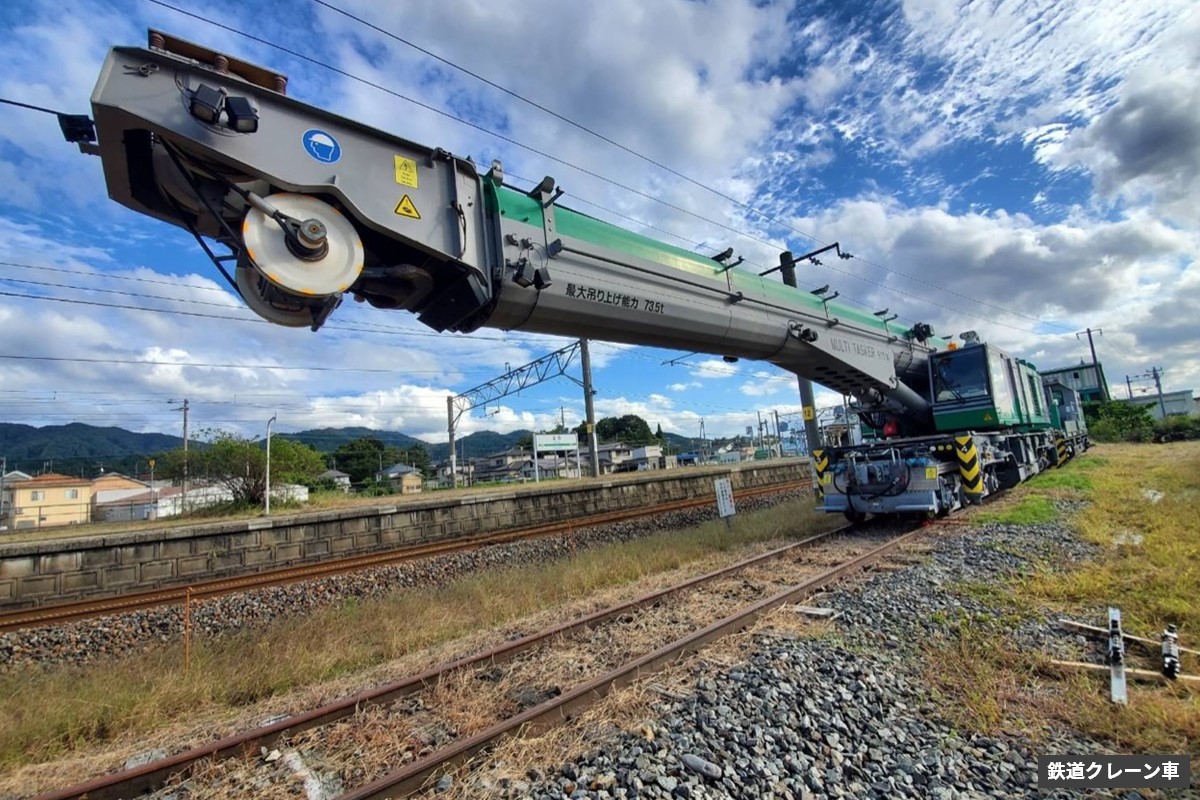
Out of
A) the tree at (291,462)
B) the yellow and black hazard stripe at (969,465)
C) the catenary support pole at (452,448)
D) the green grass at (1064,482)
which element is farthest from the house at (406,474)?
the yellow and black hazard stripe at (969,465)

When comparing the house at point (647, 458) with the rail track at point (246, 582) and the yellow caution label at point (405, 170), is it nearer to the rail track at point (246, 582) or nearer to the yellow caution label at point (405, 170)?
the rail track at point (246, 582)

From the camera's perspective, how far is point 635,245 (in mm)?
5281

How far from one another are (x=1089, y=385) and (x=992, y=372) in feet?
127

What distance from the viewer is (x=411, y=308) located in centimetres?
427

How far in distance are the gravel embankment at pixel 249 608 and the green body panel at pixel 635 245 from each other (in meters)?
7.39

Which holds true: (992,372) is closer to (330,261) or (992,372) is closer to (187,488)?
(330,261)

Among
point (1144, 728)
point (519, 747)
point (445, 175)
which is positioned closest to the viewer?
point (1144, 728)

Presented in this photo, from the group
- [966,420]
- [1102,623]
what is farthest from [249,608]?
[966,420]

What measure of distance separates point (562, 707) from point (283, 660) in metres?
3.35

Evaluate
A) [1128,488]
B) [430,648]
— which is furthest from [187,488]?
[1128,488]

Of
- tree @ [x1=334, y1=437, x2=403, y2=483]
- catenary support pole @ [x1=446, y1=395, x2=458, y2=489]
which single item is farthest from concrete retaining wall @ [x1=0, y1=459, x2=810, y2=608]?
tree @ [x1=334, y1=437, x2=403, y2=483]

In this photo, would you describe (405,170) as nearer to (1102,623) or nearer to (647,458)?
(1102,623)

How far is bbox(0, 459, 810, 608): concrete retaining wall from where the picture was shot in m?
8.67

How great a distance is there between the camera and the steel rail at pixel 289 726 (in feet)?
9.70
